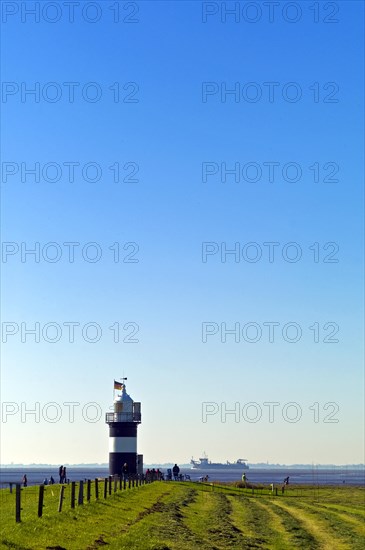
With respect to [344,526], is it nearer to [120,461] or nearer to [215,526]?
[215,526]

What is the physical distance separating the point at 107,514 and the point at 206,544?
667cm

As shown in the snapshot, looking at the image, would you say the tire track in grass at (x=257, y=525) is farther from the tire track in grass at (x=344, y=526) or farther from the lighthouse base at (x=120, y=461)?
the lighthouse base at (x=120, y=461)

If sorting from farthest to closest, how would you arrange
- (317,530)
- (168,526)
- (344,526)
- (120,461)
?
(120,461), (344,526), (317,530), (168,526)

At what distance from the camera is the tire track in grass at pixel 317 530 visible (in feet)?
141

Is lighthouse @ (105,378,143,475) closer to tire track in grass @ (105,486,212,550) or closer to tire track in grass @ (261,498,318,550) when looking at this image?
tire track in grass @ (261,498,318,550)

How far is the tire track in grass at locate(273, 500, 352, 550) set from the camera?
43062 millimetres

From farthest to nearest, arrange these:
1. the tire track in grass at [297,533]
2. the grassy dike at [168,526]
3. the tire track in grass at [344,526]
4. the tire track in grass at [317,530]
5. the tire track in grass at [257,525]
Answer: the tire track in grass at [344,526] → the tire track in grass at [317,530] → the tire track in grass at [297,533] → the tire track in grass at [257,525] → the grassy dike at [168,526]

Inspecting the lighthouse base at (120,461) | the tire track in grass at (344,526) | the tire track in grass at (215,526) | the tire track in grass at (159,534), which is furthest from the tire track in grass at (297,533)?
the lighthouse base at (120,461)

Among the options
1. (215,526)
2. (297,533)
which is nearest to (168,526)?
(215,526)

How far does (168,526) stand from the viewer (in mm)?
41719

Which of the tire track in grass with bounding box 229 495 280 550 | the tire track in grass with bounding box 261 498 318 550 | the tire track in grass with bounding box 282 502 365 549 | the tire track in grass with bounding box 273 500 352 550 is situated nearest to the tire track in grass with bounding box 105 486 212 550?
the tire track in grass with bounding box 229 495 280 550

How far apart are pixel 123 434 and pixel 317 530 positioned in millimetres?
47378

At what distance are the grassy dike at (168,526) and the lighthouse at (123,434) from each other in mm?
28400

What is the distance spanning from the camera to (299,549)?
133ft
